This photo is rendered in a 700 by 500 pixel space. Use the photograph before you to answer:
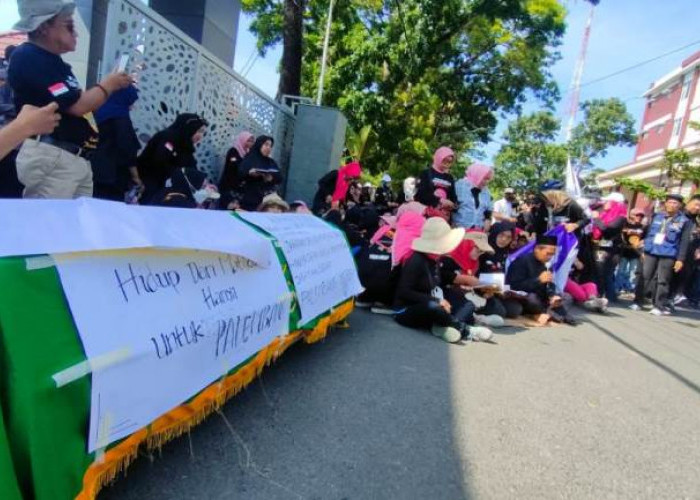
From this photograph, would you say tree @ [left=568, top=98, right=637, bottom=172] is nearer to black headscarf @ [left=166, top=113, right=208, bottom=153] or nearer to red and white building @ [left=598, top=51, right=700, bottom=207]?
red and white building @ [left=598, top=51, right=700, bottom=207]

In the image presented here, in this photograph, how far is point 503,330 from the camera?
6.00m

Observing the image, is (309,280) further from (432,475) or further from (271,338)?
(432,475)

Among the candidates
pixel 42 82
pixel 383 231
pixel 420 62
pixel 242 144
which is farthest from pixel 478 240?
pixel 420 62

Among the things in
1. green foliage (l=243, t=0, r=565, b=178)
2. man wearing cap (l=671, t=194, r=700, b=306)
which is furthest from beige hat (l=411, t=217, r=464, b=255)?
green foliage (l=243, t=0, r=565, b=178)

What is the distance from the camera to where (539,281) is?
6.49 metres

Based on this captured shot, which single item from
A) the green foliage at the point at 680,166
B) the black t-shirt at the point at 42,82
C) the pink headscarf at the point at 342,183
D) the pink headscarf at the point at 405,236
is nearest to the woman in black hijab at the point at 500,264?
the pink headscarf at the point at 405,236

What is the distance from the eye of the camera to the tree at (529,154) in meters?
44.9

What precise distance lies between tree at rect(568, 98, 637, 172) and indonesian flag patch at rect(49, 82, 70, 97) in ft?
156

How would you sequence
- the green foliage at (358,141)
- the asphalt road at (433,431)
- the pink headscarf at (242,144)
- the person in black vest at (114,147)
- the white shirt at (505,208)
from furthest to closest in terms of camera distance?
the green foliage at (358,141) < the white shirt at (505,208) < the pink headscarf at (242,144) < the person in black vest at (114,147) < the asphalt road at (433,431)

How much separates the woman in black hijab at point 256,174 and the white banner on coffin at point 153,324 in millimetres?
4092

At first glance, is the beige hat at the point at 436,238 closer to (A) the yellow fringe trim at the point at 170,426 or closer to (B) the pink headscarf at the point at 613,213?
(A) the yellow fringe trim at the point at 170,426

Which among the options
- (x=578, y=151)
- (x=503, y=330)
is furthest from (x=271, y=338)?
(x=578, y=151)

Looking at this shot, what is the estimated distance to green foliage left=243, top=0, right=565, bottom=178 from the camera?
15.2m

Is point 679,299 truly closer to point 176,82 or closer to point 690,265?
point 690,265
